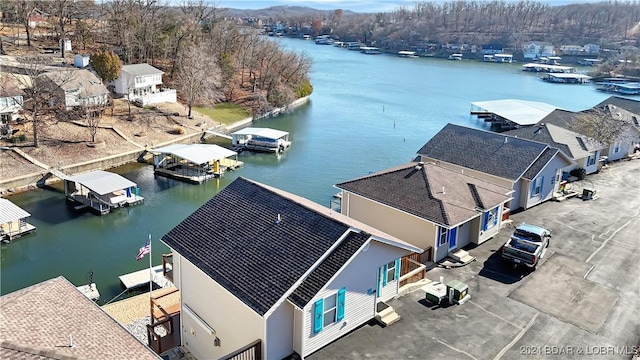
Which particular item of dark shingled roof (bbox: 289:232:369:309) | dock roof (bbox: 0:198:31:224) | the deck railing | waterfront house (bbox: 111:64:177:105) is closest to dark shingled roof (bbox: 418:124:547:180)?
dark shingled roof (bbox: 289:232:369:309)

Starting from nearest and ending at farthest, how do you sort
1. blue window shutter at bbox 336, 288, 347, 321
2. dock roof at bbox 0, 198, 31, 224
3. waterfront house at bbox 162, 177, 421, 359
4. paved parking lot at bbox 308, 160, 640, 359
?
1. waterfront house at bbox 162, 177, 421, 359
2. blue window shutter at bbox 336, 288, 347, 321
3. paved parking lot at bbox 308, 160, 640, 359
4. dock roof at bbox 0, 198, 31, 224

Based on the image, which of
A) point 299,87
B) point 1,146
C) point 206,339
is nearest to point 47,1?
point 299,87

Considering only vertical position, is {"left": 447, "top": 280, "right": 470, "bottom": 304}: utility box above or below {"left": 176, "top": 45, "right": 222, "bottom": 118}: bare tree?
below

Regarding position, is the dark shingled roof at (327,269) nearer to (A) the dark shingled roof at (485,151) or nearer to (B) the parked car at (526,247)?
(B) the parked car at (526,247)

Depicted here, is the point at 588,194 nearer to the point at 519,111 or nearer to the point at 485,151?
the point at 485,151

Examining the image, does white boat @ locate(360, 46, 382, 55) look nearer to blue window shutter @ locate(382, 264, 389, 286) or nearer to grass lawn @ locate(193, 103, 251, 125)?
grass lawn @ locate(193, 103, 251, 125)

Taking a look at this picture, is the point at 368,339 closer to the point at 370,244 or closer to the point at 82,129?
the point at 370,244

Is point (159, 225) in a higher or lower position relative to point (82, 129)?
lower
